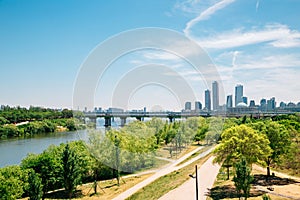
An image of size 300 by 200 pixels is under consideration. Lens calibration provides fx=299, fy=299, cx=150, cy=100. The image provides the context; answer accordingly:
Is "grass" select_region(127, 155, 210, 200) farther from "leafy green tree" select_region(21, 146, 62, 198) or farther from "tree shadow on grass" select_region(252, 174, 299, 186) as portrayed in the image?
"leafy green tree" select_region(21, 146, 62, 198)

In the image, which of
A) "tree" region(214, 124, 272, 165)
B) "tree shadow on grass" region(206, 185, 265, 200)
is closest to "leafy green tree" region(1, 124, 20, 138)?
"tree" region(214, 124, 272, 165)

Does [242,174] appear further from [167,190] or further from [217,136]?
[217,136]

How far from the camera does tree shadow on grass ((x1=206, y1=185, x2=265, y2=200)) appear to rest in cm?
1728

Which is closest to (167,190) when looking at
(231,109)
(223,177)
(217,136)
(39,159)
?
(223,177)

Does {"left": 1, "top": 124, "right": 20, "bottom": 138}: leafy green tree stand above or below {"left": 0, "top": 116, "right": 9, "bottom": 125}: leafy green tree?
below

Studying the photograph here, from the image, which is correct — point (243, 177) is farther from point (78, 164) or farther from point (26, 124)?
point (26, 124)

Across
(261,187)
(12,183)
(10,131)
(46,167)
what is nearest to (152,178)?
(46,167)

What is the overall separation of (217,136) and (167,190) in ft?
83.5

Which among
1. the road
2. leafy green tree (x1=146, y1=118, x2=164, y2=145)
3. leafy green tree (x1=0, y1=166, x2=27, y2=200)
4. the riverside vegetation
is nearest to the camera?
leafy green tree (x1=0, y1=166, x2=27, y2=200)

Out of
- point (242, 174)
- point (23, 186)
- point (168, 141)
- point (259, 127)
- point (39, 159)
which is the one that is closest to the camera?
point (242, 174)

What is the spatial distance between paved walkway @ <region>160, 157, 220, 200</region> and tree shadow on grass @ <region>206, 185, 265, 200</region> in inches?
18.2

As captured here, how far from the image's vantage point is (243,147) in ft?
63.1

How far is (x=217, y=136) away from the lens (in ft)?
142

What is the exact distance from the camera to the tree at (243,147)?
749 inches
